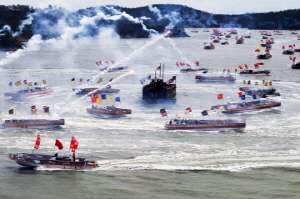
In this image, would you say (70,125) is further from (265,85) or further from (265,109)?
(265,85)

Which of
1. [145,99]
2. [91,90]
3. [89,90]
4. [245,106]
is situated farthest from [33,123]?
[245,106]

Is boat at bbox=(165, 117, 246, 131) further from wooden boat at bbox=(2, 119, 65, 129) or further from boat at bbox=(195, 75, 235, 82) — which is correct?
boat at bbox=(195, 75, 235, 82)

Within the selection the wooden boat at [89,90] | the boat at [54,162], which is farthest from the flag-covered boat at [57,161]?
the wooden boat at [89,90]

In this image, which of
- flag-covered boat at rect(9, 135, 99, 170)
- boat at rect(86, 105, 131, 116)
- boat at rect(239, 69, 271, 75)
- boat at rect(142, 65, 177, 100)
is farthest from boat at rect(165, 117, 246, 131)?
boat at rect(239, 69, 271, 75)

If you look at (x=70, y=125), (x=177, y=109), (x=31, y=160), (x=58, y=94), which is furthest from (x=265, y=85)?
(x=31, y=160)

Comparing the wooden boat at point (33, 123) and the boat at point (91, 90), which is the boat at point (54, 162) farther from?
the boat at point (91, 90)

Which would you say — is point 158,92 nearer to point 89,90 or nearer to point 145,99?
point 145,99
